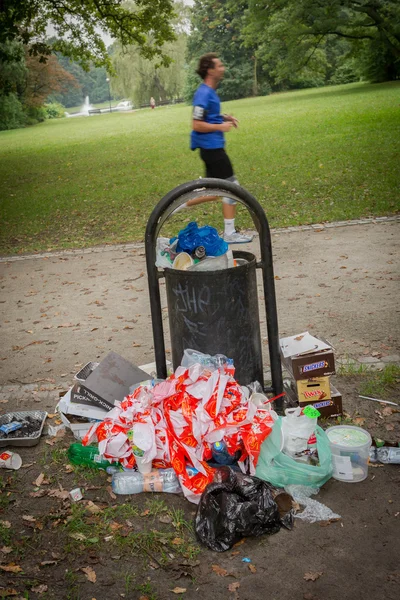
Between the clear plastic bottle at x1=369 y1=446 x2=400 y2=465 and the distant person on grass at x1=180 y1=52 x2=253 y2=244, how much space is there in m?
4.06

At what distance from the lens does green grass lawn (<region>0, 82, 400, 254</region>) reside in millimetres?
10531

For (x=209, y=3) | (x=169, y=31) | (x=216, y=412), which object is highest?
(x=209, y=3)

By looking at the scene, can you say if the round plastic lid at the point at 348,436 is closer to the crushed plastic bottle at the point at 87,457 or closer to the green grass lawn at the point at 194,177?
the crushed plastic bottle at the point at 87,457

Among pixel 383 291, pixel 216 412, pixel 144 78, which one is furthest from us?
pixel 144 78

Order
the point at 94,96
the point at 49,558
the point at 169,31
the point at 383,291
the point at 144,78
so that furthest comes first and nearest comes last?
the point at 94,96 → the point at 144,78 → the point at 169,31 → the point at 383,291 → the point at 49,558

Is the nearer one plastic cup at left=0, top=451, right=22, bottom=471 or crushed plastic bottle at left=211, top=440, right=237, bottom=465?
crushed plastic bottle at left=211, top=440, right=237, bottom=465

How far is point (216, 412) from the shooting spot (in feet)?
11.4

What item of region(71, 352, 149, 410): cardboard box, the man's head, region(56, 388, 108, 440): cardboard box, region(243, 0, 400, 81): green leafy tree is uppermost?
region(243, 0, 400, 81): green leafy tree

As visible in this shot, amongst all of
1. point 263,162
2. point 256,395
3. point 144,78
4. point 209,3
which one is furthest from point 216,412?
point 209,3

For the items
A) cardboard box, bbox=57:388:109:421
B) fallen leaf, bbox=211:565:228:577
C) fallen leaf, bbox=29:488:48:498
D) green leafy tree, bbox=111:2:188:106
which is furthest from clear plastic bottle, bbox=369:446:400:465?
green leafy tree, bbox=111:2:188:106

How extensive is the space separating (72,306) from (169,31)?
41.5 feet

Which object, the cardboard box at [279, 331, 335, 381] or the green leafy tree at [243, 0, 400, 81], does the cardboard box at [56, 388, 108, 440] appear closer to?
the cardboard box at [279, 331, 335, 381]

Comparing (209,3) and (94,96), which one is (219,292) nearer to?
(209,3)

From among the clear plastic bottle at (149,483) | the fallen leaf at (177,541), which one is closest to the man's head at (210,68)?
the clear plastic bottle at (149,483)
